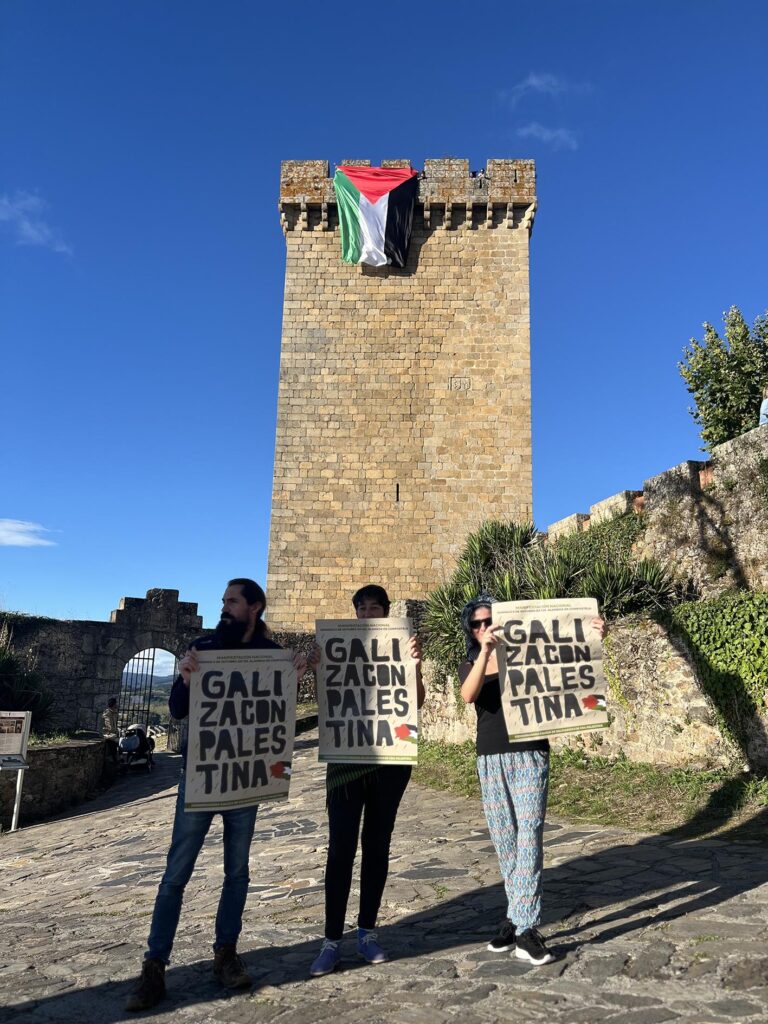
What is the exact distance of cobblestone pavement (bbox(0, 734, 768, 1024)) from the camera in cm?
304

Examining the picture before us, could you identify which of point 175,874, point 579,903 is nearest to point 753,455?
point 579,903

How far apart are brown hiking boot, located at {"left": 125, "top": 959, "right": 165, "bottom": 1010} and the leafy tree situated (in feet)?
67.1

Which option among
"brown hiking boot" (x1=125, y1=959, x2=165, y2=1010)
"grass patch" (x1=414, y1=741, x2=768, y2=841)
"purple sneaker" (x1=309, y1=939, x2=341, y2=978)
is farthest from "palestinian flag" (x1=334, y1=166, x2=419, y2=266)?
"brown hiking boot" (x1=125, y1=959, x2=165, y2=1010)

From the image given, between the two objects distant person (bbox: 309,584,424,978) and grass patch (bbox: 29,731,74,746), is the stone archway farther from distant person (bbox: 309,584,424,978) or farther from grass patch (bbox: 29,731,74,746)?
distant person (bbox: 309,584,424,978)

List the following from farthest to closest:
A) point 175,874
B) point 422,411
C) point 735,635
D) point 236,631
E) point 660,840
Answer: point 422,411
point 735,635
point 660,840
point 236,631
point 175,874

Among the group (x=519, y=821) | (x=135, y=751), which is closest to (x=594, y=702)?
(x=519, y=821)

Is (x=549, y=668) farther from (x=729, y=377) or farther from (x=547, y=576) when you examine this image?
(x=729, y=377)

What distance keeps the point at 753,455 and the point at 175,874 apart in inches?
359

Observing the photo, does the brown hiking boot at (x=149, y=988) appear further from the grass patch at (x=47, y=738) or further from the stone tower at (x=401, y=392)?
the stone tower at (x=401, y=392)

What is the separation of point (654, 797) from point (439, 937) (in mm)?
3685

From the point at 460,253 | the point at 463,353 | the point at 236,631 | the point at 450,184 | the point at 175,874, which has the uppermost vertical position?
the point at 450,184

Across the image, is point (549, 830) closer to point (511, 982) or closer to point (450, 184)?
point (511, 982)

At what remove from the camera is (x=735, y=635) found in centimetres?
718

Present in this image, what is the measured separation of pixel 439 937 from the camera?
393 cm
